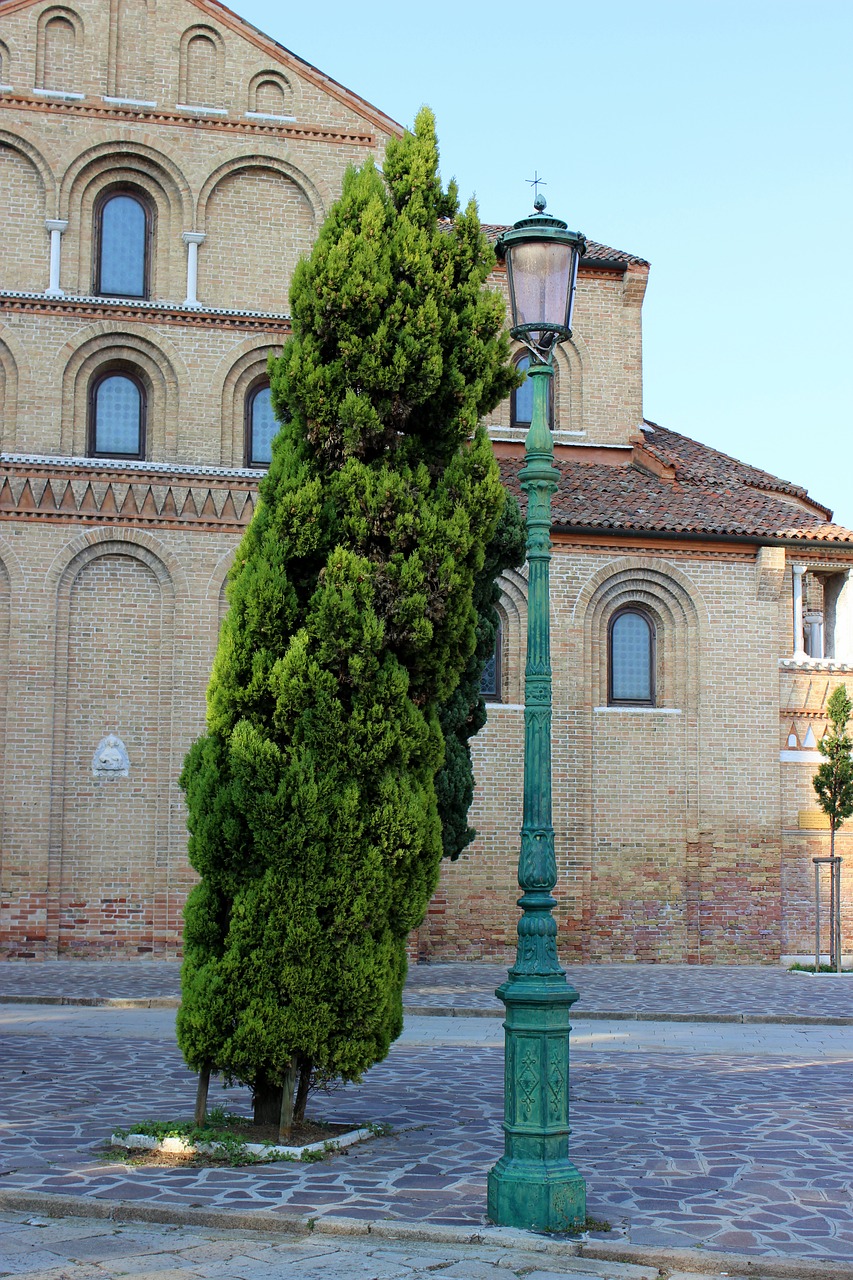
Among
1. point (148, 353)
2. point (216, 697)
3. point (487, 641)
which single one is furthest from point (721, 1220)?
point (148, 353)

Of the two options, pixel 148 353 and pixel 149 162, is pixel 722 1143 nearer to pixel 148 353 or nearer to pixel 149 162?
pixel 148 353

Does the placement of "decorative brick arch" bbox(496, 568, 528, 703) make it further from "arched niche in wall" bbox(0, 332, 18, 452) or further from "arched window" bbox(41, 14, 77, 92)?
"arched window" bbox(41, 14, 77, 92)

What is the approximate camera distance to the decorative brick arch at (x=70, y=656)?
20.4m

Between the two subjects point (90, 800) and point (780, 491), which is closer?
point (90, 800)

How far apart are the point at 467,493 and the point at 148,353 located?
46.3 feet

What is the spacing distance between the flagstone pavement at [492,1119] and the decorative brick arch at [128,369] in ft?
27.7

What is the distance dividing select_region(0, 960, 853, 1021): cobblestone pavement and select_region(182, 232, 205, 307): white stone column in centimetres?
1011

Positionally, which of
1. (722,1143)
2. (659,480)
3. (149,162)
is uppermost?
(149,162)

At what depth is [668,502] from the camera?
23.5m

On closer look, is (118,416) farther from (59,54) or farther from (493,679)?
(493,679)

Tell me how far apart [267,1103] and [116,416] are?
1488 centimetres

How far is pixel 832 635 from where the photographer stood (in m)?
24.8

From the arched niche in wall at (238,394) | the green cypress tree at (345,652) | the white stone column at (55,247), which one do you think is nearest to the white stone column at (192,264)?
the arched niche in wall at (238,394)

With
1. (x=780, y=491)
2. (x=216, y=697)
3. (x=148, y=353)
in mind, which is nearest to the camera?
(x=216, y=697)
